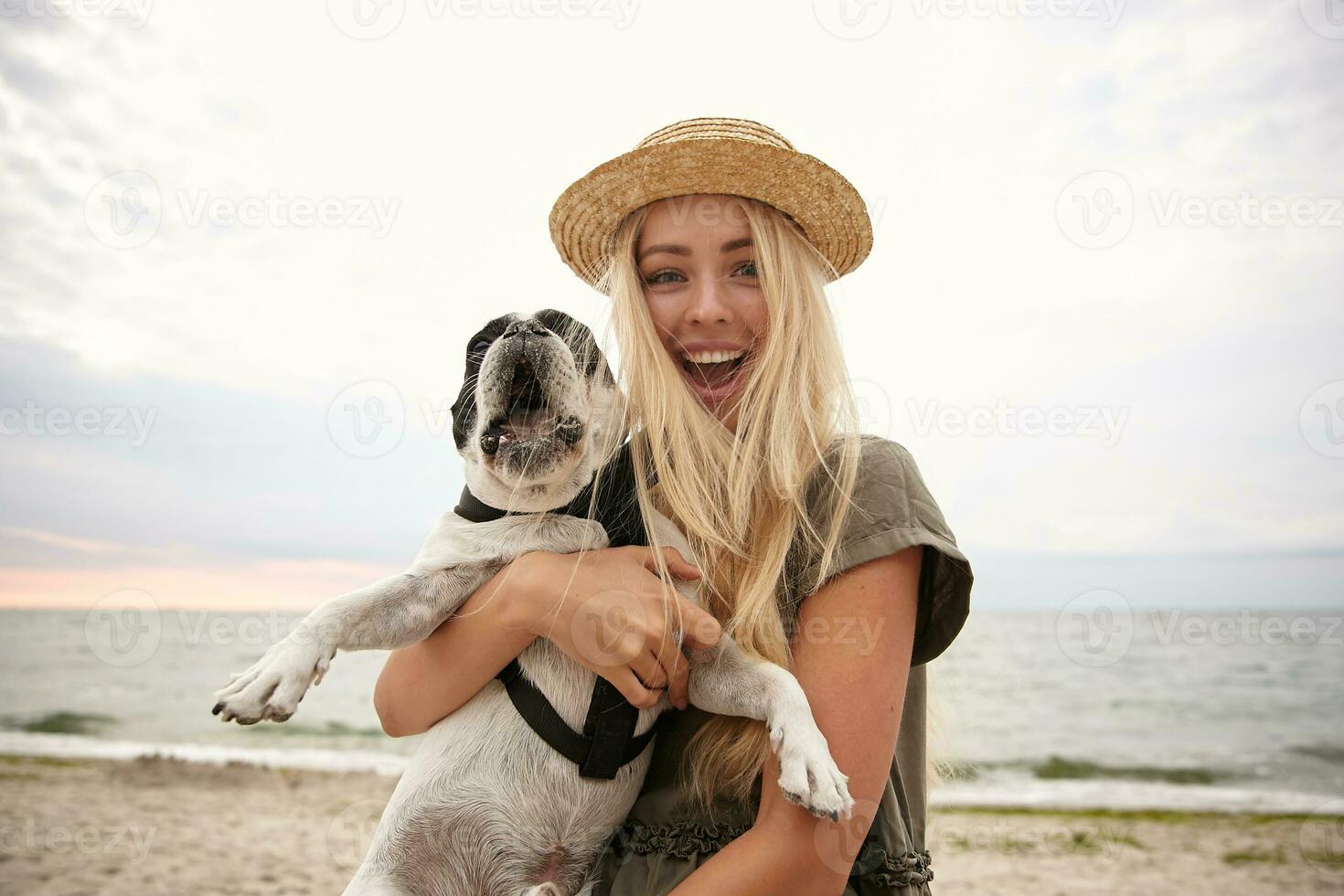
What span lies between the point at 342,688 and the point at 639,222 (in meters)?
16.6

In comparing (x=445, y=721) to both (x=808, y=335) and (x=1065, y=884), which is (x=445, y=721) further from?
(x=1065, y=884)

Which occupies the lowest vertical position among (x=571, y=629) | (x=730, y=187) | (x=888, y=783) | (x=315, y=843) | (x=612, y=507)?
(x=315, y=843)

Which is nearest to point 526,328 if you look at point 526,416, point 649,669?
point 526,416

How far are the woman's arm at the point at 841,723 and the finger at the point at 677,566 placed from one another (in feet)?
1.10

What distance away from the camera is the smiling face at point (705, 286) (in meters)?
2.53

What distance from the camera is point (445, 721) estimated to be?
247 cm

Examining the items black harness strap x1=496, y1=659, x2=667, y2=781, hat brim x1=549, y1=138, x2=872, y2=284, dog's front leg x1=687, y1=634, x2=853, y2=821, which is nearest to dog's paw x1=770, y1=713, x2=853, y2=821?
dog's front leg x1=687, y1=634, x2=853, y2=821

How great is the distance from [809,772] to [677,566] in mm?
646

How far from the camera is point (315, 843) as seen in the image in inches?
332

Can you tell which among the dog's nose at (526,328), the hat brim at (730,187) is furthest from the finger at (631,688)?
the hat brim at (730,187)

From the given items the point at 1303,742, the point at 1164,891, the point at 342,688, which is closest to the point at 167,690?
the point at 342,688

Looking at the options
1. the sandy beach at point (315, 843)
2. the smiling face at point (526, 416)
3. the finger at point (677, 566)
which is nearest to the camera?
the finger at point (677, 566)

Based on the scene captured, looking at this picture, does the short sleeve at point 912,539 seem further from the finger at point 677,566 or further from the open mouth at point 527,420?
the open mouth at point 527,420

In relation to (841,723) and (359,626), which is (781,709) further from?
(359,626)
